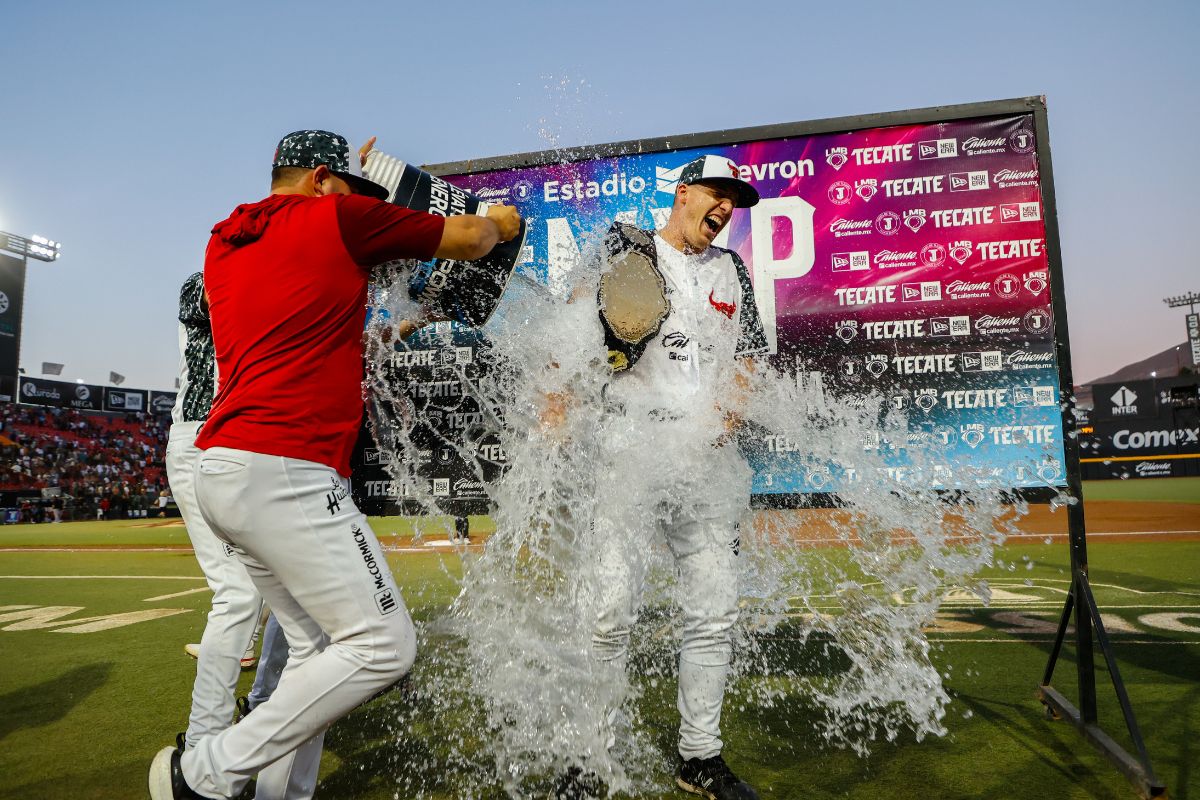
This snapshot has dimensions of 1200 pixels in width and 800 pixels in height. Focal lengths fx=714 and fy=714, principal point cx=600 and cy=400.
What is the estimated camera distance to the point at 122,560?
1247 centimetres

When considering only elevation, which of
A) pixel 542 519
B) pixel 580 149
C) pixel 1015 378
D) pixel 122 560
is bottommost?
pixel 122 560

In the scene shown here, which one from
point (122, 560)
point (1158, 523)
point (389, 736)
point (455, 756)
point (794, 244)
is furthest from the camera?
point (1158, 523)

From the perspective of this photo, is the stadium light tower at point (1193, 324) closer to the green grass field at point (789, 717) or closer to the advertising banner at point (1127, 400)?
the advertising banner at point (1127, 400)

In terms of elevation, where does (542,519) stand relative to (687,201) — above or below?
below

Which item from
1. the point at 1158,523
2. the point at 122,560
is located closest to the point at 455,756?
the point at 122,560

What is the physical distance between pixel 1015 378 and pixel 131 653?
18.9ft

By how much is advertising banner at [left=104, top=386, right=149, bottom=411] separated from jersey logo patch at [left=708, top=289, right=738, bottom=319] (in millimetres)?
50594

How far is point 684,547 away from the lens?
275 centimetres

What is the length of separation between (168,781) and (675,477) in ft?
5.89

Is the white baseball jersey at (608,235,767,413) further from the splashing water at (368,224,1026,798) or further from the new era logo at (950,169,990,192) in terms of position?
the new era logo at (950,169,990,192)

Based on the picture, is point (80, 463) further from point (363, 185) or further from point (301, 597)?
point (301, 597)

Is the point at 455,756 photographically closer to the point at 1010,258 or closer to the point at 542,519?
the point at 542,519

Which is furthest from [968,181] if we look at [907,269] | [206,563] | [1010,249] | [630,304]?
[206,563]

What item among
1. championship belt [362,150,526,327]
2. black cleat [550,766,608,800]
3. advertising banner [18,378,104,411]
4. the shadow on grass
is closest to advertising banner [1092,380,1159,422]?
black cleat [550,766,608,800]
